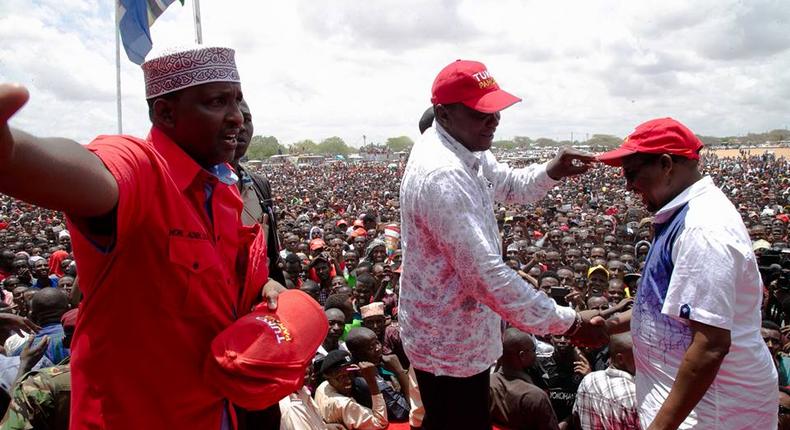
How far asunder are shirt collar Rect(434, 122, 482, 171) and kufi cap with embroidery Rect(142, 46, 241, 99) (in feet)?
3.30

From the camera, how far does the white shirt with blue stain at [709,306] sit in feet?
5.28

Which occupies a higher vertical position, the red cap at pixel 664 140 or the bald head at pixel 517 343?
the red cap at pixel 664 140

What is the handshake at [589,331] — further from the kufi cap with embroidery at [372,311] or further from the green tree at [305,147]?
the green tree at [305,147]

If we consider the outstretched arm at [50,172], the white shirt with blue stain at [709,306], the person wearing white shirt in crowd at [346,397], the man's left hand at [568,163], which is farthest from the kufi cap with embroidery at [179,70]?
the person wearing white shirt in crowd at [346,397]

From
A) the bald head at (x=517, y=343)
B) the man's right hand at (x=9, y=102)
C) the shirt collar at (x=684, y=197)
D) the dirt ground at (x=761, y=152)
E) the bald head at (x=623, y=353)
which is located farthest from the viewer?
the dirt ground at (x=761, y=152)

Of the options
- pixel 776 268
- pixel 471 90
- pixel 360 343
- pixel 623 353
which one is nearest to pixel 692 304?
pixel 471 90

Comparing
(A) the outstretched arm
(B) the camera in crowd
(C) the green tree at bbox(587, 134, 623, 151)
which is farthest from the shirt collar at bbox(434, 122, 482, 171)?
(C) the green tree at bbox(587, 134, 623, 151)

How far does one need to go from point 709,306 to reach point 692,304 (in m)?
0.04

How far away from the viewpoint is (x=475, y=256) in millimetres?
1843

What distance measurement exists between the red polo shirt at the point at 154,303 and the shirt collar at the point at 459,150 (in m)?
1.02

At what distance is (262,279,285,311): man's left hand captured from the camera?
132 centimetres

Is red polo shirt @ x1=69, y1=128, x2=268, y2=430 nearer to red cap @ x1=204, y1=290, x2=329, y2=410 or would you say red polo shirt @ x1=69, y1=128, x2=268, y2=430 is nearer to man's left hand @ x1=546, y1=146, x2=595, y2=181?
red cap @ x1=204, y1=290, x2=329, y2=410

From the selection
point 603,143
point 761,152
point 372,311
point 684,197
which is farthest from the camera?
point 603,143

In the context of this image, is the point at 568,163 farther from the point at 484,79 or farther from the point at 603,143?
the point at 603,143
